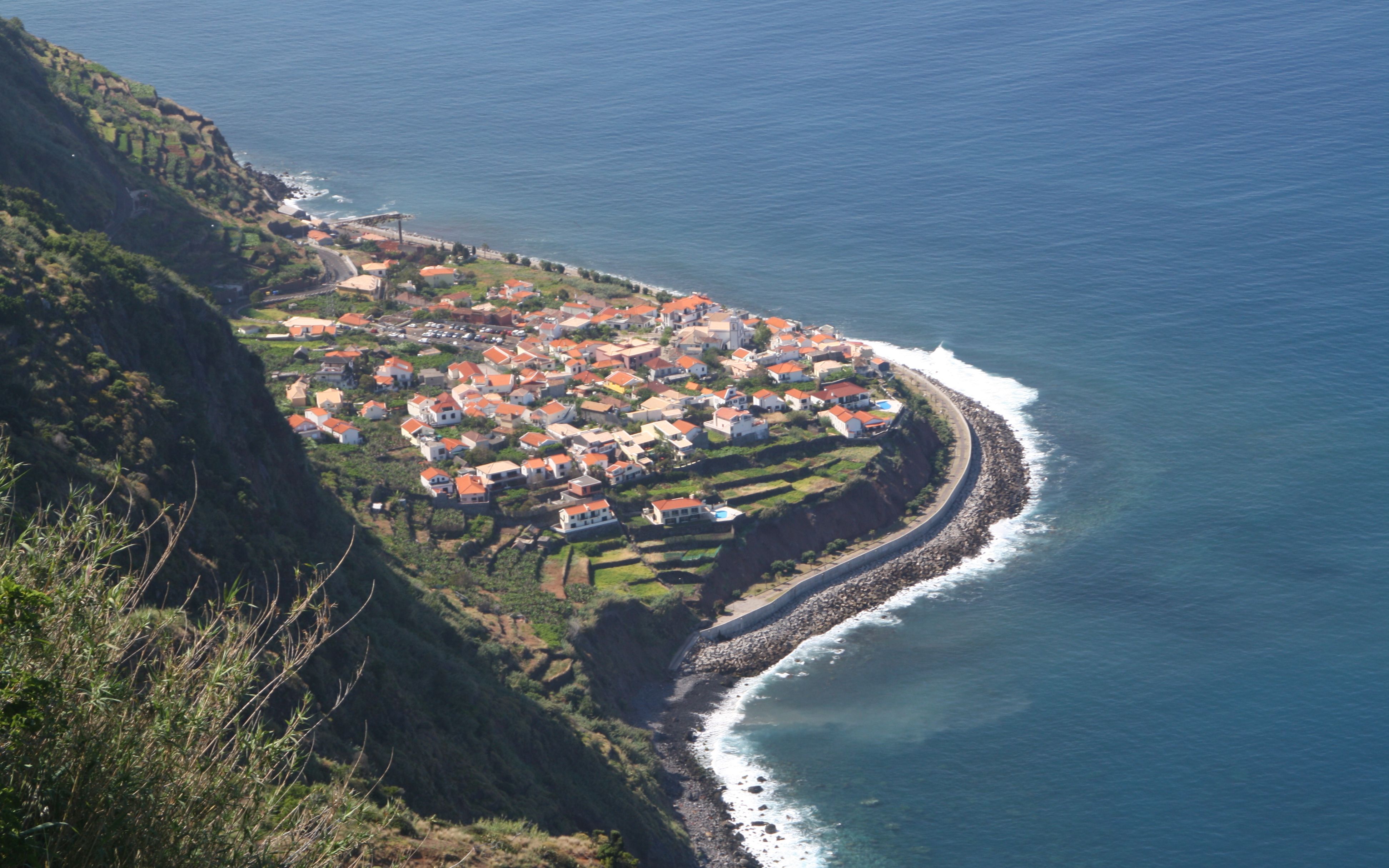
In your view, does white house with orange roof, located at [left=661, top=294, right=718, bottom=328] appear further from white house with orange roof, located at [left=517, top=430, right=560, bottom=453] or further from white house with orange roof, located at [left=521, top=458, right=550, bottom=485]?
white house with orange roof, located at [left=521, top=458, right=550, bottom=485]

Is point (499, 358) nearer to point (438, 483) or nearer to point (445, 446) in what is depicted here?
point (445, 446)

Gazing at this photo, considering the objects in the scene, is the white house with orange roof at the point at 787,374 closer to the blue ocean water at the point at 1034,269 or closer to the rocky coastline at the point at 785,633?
the rocky coastline at the point at 785,633

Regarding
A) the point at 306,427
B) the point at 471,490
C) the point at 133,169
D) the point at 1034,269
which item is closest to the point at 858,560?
the point at 471,490

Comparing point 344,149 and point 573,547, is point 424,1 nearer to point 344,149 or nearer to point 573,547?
point 344,149

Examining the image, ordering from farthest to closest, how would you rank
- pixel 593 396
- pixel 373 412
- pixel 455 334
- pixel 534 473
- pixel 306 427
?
pixel 455 334 → pixel 593 396 → pixel 373 412 → pixel 306 427 → pixel 534 473

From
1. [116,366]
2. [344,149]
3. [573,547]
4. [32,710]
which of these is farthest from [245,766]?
[344,149]

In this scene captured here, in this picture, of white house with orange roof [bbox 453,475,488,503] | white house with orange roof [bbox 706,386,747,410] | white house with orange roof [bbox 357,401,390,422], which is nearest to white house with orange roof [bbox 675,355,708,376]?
white house with orange roof [bbox 706,386,747,410]

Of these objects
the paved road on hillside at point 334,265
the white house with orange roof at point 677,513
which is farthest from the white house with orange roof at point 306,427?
the paved road on hillside at point 334,265
